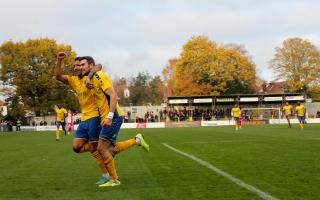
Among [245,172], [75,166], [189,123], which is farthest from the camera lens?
[189,123]

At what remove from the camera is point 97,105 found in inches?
298

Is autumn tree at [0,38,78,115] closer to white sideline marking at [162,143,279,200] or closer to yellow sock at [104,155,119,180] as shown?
white sideline marking at [162,143,279,200]

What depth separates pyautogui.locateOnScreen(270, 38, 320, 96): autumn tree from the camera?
7800 centimetres

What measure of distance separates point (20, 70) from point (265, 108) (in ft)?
110

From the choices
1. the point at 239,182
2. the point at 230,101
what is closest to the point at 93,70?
the point at 239,182

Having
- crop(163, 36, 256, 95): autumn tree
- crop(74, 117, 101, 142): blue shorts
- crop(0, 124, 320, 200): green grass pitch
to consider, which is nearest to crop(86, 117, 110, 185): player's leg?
crop(74, 117, 101, 142): blue shorts

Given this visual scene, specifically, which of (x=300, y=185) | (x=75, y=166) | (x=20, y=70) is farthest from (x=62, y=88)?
(x=300, y=185)

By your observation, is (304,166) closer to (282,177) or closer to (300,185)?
(282,177)

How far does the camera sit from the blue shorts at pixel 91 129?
754 cm

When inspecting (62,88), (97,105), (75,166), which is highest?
(62,88)

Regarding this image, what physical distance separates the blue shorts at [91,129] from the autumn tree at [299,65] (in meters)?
74.2

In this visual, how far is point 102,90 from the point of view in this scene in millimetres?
7309

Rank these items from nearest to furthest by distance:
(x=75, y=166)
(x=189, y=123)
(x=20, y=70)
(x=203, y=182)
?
1. (x=203, y=182)
2. (x=75, y=166)
3. (x=189, y=123)
4. (x=20, y=70)

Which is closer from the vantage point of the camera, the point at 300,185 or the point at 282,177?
the point at 300,185
